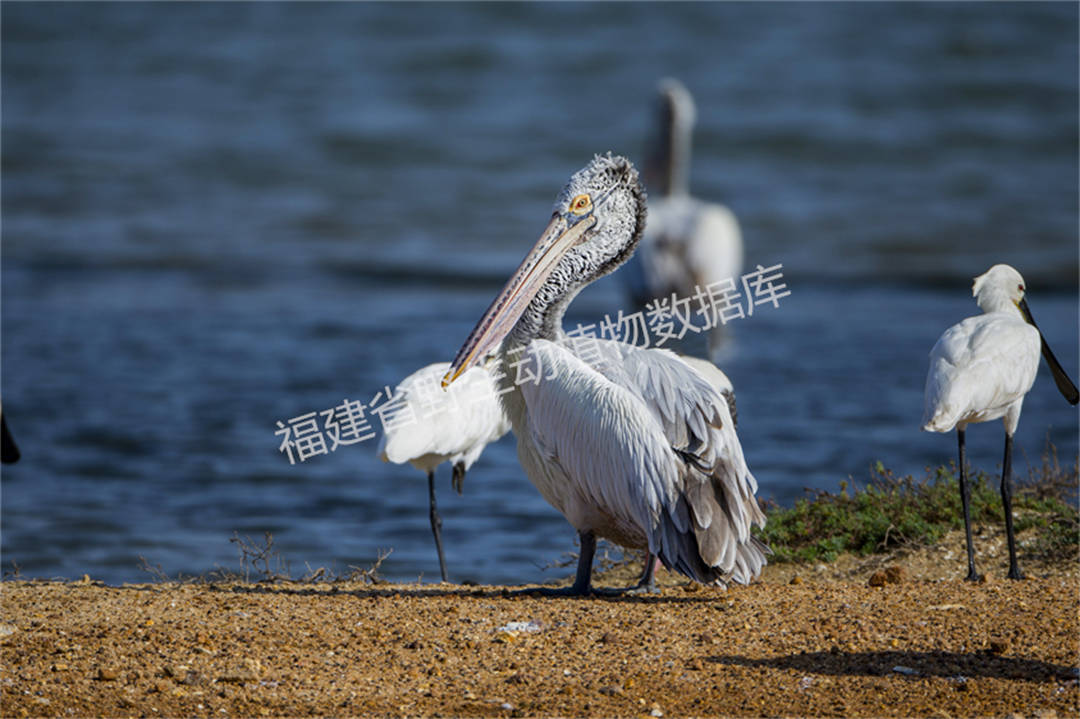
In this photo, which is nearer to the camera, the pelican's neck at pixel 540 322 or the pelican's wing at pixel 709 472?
the pelican's wing at pixel 709 472

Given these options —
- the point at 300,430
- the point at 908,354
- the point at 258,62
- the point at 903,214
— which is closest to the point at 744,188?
the point at 903,214

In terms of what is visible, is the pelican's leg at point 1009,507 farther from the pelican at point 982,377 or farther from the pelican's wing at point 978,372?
the pelican's wing at point 978,372

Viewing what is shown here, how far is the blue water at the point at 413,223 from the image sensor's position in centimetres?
884

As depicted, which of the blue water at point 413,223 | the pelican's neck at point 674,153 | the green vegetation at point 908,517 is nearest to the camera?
the green vegetation at point 908,517

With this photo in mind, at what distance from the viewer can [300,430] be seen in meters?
10.3

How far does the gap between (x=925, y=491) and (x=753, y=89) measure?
61.3ft

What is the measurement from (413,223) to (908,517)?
13341 mm

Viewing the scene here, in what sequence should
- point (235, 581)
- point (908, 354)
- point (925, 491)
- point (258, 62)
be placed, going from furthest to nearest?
point (258, 62), point (908, 354), point (925, 491), point (235, 581)

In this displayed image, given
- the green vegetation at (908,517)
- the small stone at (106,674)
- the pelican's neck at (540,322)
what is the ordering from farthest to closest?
the green vegetation at (908,517) → the pelican's neck at (540,322) → the small stone at (106,674)

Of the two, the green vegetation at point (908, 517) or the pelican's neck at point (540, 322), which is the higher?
the pelican's neck at point (540, 322)

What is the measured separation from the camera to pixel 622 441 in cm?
504

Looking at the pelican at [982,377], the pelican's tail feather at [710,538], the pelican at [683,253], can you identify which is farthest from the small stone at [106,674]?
the pelican at [683,253]

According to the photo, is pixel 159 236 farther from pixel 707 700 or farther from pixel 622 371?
pixel 707 700

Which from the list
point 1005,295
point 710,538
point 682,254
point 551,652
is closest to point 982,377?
point 1005,295
